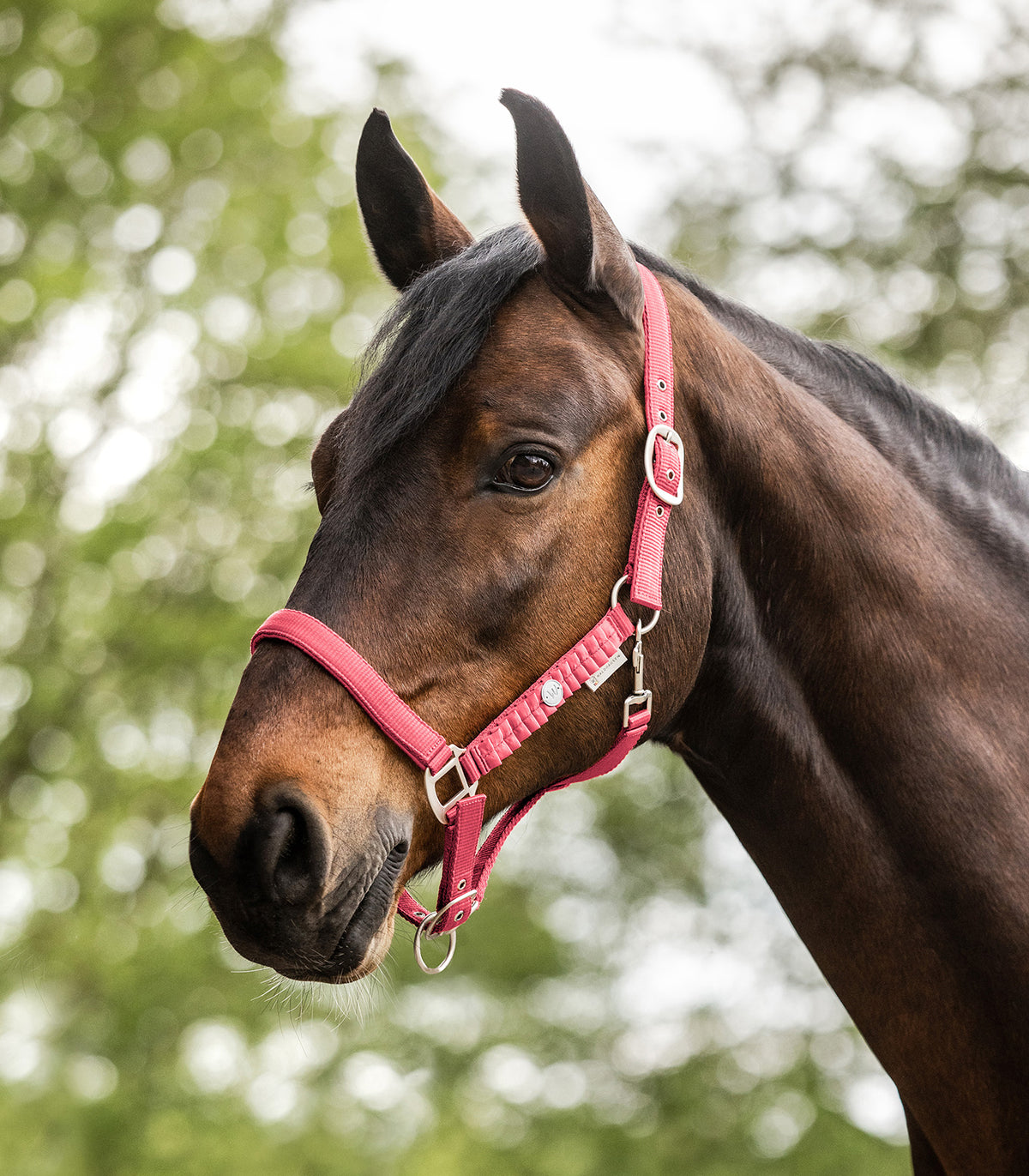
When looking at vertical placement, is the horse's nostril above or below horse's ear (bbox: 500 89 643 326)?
below

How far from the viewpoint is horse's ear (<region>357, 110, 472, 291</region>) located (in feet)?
8.59

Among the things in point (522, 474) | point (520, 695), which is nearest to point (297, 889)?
point (520, 695)

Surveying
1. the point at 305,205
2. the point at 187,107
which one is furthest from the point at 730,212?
the point at 187,107

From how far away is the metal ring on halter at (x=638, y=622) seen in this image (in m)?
2.15

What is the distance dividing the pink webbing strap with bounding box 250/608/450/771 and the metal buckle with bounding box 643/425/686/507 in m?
0.67

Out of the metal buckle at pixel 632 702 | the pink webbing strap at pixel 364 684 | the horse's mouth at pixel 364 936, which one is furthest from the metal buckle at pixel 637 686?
the horse's mouth at pixel 364 936

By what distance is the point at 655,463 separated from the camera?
222cm

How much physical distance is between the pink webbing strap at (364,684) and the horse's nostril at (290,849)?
0.21 m

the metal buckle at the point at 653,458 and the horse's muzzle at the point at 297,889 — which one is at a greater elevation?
the metal buckle at the point at 653,458

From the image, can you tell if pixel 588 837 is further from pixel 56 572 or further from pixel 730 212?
pixel 730 212

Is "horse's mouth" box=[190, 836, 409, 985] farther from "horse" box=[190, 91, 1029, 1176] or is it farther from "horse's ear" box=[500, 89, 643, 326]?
"horse's ear" box=[500, 89, 643, 326]

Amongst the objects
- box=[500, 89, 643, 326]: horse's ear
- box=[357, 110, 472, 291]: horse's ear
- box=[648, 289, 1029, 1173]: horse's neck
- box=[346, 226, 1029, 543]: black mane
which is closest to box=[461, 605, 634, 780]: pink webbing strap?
box=[648, 289, 1029, 1173]: horse's neck

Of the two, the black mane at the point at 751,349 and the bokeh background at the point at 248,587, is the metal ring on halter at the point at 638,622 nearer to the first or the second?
the black mane at the point at 751,349

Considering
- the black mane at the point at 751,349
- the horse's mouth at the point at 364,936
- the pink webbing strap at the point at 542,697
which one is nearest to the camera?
the horse's mouth at the point at 364,936
